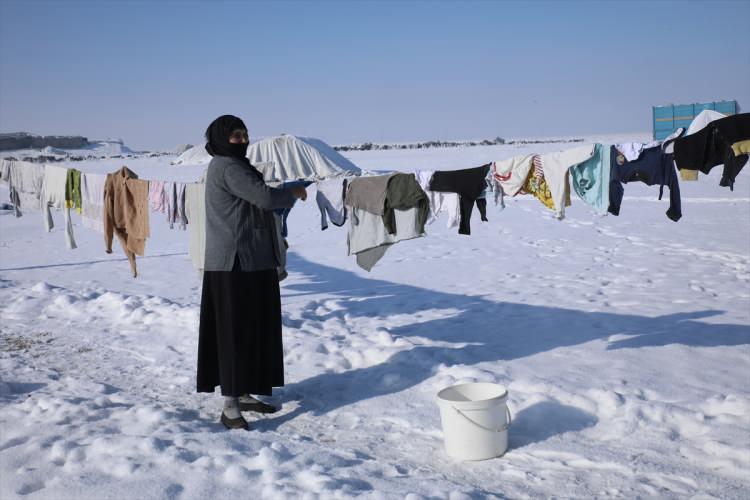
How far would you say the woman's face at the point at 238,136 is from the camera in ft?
15.2

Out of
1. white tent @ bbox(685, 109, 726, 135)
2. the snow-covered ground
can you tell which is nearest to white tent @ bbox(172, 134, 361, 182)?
the snow-covered ground

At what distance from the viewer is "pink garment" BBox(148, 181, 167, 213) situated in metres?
6.95

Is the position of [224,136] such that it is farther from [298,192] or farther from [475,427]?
[475,427]

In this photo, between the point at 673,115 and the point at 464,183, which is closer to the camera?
the point at 464,183

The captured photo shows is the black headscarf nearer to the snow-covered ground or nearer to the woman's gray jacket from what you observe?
the woman's gray jacket

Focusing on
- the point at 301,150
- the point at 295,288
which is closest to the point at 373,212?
the point at 295,288

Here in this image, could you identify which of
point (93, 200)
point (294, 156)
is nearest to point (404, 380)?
point (93, 200)

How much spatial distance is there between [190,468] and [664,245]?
10.4 meters

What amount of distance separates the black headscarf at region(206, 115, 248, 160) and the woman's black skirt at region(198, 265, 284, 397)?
78 cm

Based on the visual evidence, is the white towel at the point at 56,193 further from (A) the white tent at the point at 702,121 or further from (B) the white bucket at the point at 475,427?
(A) the white tent at the point at 702,121

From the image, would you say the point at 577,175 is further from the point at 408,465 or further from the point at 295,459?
the point at 295,459

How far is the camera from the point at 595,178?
518cm

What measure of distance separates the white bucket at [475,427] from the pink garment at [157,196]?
12.9ft

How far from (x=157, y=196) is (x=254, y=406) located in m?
2.88
